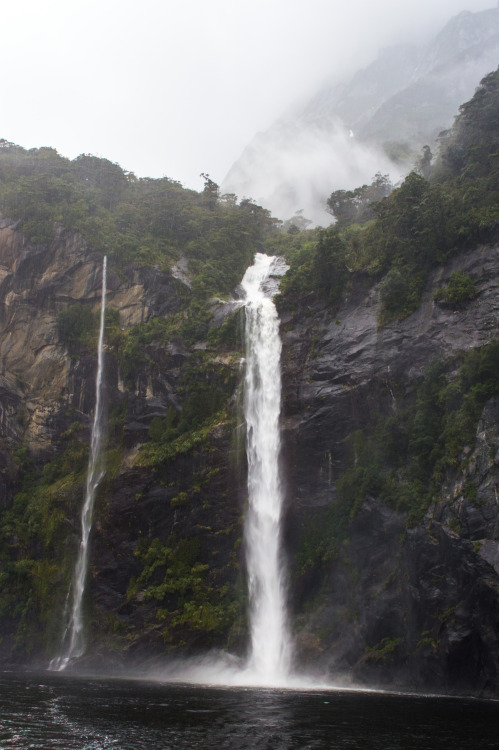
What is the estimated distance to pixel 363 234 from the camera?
1310 inches

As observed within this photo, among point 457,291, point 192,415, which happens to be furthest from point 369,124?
point 192,415

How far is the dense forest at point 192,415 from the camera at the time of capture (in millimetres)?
24453

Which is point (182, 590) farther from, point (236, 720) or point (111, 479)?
point (236, 720)

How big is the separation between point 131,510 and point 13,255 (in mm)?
18564

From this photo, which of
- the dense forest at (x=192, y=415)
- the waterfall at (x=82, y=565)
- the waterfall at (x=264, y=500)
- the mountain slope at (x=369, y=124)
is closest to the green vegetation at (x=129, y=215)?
the dense forest at (x=192, y=415)

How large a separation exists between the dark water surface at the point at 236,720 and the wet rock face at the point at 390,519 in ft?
7.96

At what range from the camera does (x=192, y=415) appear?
3012 centimetres

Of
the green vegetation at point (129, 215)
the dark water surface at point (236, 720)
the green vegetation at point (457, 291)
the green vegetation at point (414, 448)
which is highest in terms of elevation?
the green vegetation at point (129, 215)

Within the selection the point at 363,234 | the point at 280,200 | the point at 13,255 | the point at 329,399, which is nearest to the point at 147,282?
the point at 13,255

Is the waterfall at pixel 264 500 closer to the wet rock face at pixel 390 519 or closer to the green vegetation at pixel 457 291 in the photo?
the wet rock face at pixel 390 519

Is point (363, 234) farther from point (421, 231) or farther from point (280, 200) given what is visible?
point (280, 200)

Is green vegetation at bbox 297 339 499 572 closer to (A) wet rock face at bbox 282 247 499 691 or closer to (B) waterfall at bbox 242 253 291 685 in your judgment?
(A) wet rock face at bbox 282 247 499 691

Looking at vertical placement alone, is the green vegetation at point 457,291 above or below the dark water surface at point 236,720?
above

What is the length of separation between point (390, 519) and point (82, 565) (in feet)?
49.3
